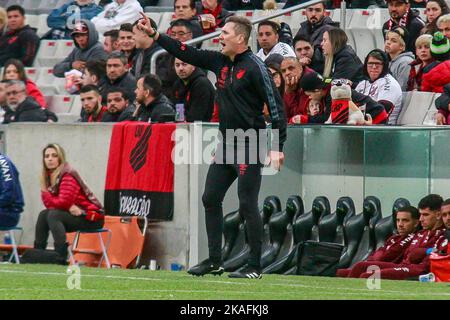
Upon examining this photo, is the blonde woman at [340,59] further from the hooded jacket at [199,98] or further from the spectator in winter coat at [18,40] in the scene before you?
the spectator in winter coat at [18,40]

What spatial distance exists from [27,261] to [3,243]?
1.64 metres

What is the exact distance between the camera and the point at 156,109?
16.4 metres

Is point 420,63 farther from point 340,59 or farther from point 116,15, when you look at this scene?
point 116,15

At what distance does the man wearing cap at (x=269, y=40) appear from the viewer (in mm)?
17141

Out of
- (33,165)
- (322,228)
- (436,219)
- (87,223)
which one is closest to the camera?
(436,219)

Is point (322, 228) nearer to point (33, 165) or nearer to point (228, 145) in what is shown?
point (228, 145)

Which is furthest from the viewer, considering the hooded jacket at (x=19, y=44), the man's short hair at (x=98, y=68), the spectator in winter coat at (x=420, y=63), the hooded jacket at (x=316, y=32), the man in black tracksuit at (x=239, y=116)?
the hooded jacket at (x=19, y=44)

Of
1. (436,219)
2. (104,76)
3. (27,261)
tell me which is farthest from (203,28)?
(436,219)

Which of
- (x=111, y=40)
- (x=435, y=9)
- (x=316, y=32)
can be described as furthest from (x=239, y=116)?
(x=111, y=40)

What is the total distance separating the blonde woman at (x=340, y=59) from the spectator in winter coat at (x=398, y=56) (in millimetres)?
386

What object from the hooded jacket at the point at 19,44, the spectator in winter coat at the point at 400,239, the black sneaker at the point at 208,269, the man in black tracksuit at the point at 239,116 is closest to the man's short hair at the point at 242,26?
the man in black tracksuit at the point at 239,116

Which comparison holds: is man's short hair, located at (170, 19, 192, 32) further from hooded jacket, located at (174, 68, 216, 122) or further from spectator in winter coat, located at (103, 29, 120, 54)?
hooded jacket, located at (174, 68, 216, 122)

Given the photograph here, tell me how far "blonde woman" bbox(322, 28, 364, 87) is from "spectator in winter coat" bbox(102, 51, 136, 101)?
2631 mm

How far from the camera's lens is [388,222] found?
14.2m
